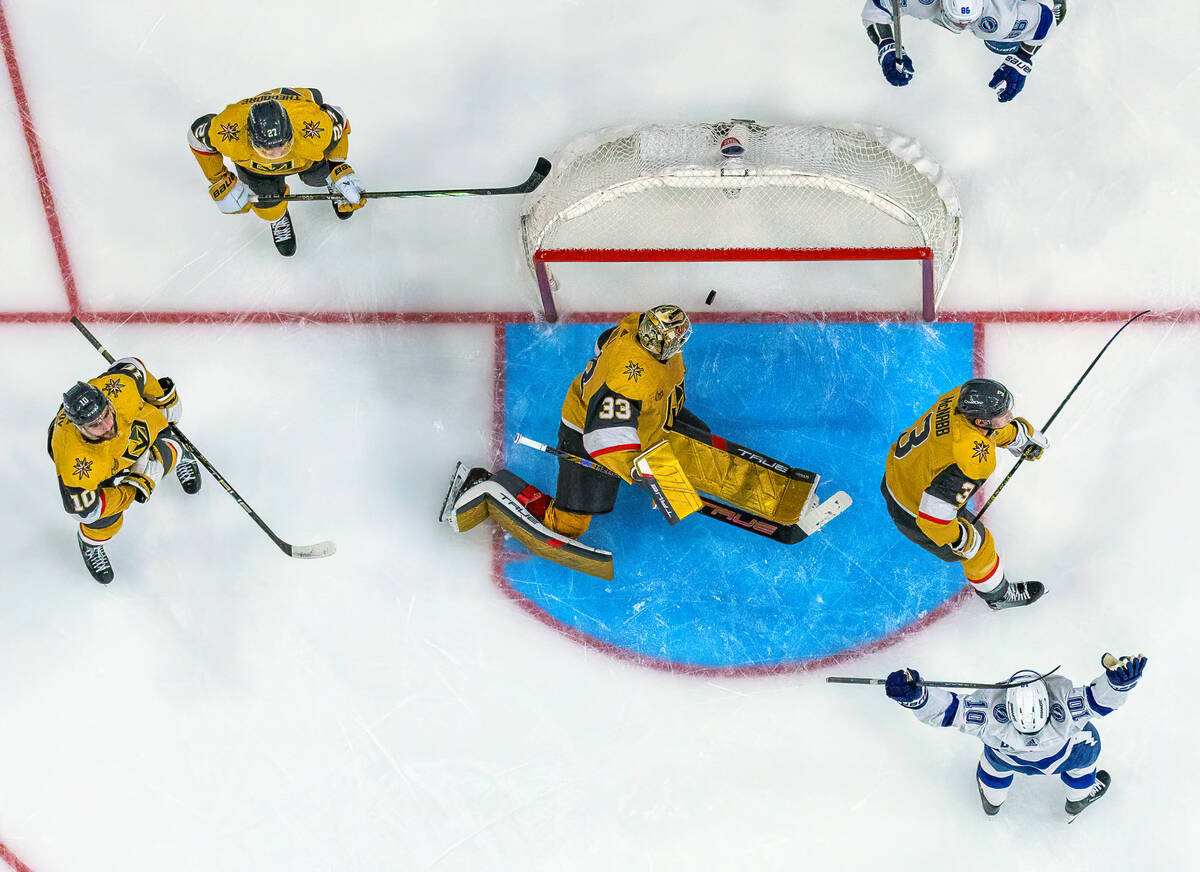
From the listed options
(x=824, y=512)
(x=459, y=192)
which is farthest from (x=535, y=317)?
(x=824, y=512)

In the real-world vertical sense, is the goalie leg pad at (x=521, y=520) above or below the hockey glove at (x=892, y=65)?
below

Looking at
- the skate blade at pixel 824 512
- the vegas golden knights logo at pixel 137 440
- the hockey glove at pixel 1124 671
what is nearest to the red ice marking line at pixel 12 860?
the vegas golden knights logo at pixel 137 440

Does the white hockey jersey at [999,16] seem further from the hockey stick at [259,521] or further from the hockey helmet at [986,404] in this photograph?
the hockey stick at [259,521]

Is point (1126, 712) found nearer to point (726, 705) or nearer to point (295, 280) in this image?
point (726, 705)

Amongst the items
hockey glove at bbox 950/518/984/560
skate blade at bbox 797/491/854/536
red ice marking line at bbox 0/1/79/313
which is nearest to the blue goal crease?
skate blade at bbox 797/491/854/536

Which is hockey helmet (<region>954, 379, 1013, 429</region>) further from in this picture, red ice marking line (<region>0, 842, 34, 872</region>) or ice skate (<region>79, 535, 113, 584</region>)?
red ice marking line (<region>0, 842, 34, 872</region>)

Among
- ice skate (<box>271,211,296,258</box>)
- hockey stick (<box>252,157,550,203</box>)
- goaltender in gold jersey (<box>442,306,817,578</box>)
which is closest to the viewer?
goaltender in gold jersey (<box>442,306,817,578</box>)

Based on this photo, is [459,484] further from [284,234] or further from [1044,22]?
[1044,22]

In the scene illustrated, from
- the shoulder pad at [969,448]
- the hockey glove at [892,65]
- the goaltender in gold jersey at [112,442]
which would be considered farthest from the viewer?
the hockey glove at [892,65]
